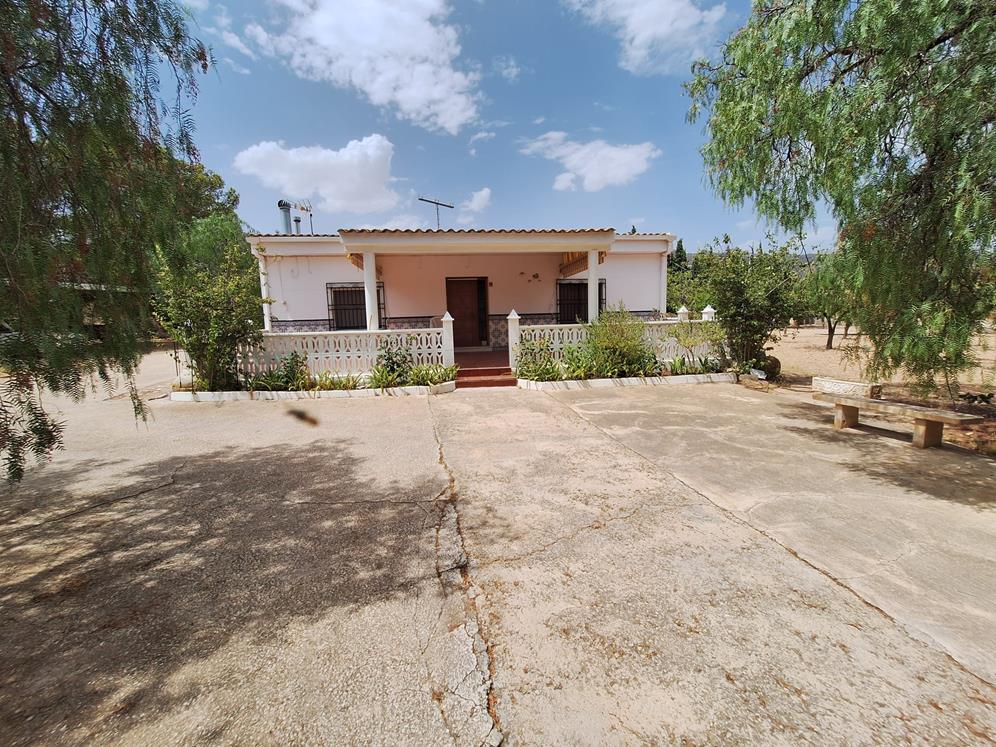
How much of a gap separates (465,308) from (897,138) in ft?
32.7

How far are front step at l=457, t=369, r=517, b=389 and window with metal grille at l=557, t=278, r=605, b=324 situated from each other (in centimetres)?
454

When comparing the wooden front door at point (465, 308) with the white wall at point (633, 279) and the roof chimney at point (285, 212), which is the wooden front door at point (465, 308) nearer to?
the white wall at point (633, 279)

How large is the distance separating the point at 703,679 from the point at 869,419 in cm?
614

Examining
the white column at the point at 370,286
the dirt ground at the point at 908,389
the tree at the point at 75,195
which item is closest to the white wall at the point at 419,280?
the white column at the point at 370,286

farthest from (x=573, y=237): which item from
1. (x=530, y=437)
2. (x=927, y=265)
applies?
(x=927, y=265)

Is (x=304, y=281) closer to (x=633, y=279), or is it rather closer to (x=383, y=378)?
(x=383, y=378)

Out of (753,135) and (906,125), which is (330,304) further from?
(906,125)

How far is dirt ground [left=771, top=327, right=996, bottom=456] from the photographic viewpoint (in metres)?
3.83

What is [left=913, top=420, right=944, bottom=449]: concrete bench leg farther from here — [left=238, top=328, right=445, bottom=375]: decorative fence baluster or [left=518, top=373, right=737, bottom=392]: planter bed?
[left=238, top=328, right=445, bottom=375]: decorative fence baluster

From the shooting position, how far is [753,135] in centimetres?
460

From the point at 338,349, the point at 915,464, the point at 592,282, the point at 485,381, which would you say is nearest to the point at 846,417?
the point at 915,464

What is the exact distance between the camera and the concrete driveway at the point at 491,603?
5.31ft

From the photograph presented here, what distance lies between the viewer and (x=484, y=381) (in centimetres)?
877

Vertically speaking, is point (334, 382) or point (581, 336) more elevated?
point (581, 336)
